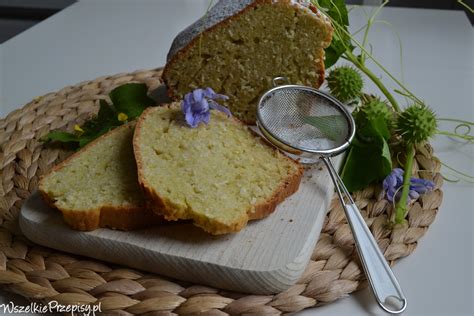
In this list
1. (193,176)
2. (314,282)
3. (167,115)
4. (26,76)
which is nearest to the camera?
(314,282)

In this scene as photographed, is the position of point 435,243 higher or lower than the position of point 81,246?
lower

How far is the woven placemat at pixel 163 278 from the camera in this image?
1299 millimetres

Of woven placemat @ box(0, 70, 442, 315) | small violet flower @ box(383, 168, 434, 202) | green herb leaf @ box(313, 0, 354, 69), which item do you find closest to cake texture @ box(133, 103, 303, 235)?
woven placemat @ box(0, 70, 442, 315)

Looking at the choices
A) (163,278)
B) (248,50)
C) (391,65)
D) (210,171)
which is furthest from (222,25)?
(391,65)

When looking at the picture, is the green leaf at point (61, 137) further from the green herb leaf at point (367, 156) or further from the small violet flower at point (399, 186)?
the small violet flower at point (399, 186)

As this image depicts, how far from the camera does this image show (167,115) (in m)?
1.71

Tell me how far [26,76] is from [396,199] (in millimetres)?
1678

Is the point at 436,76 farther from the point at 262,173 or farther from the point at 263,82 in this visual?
the point at 262,173

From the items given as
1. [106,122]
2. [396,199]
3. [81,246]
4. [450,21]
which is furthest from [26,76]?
[450,21]

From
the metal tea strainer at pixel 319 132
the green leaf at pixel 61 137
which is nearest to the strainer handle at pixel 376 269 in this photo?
the metal tea strainer at pixel 319 132

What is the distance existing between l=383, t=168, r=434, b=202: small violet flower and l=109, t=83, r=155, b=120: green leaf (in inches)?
31.8

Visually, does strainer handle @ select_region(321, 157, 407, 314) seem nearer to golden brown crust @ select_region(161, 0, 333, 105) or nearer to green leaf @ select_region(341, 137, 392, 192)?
green leaf @ select_region(341, 137, 392, 192)

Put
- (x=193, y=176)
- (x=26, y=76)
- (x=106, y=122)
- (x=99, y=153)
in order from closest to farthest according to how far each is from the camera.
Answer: (x=193, y=176) < (x=99, y=153) < (x=106, y=122) < (x=26, y=76)

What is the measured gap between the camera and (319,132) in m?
1.73
